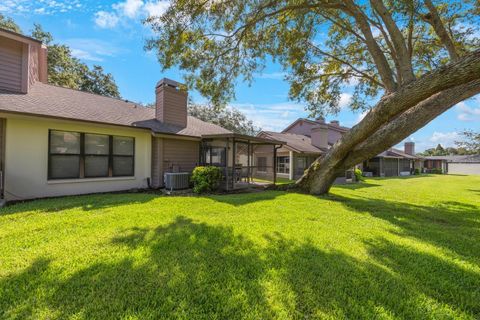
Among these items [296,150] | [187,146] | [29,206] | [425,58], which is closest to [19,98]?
[29,206]

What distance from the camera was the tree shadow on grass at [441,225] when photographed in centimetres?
405

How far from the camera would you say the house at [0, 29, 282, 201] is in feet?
21.9

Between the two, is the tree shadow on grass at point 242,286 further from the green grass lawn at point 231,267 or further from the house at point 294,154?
the house at point 294,154

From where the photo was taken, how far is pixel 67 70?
2064 centimetres

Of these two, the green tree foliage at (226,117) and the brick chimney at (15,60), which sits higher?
the green tree foliage at (226,117)

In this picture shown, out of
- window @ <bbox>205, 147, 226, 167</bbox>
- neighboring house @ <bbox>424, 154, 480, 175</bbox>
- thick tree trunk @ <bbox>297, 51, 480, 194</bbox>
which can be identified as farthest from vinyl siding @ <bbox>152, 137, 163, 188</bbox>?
neighboring house @ <bbox>424, 154, 480, 175</bbox>

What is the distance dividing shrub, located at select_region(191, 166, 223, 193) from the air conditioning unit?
1.85ft

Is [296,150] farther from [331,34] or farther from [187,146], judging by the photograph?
[187,146]

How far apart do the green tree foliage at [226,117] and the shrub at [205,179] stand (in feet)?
75.0

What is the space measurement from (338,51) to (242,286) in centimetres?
1254

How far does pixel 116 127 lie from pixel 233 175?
4.96 metres

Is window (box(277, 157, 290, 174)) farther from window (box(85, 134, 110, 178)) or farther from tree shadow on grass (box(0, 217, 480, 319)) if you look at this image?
tree shadow on grass (box(0, 217, 480, 319))

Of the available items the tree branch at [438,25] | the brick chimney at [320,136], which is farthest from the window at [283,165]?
the tree branch at [438,25]

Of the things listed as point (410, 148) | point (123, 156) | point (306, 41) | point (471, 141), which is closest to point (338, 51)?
point (306, 41)
